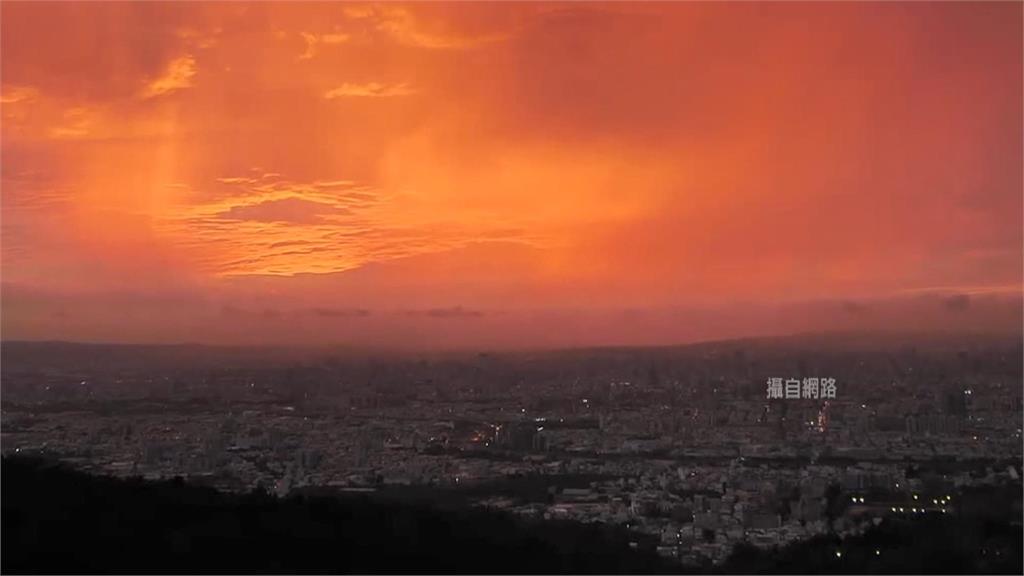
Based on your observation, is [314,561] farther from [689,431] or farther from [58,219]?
[58,219]

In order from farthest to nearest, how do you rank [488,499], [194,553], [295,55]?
[295,55]
[488,499]
[194,553]

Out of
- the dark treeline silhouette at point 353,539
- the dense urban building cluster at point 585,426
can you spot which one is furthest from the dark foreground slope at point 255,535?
the dense urban building cluster at point 585,426

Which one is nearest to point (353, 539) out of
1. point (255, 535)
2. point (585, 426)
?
point (255, 535)

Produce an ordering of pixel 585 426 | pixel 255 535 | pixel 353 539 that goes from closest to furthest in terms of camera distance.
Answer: pixel 255 535, pixel 353 539, pixel 585 426

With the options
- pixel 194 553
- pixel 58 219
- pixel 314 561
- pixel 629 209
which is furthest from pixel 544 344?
Answer: pixel 58 219

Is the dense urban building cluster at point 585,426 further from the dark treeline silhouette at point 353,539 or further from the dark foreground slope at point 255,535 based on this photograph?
the dark foreground slope at point 255,535

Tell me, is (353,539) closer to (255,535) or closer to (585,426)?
(255,535)
